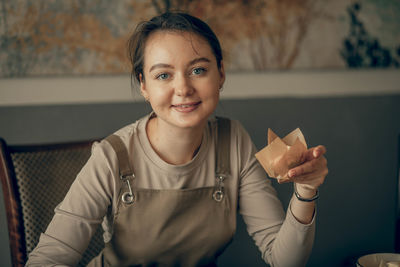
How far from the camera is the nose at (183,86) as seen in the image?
1.06 metres

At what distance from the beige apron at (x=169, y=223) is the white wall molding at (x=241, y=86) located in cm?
66

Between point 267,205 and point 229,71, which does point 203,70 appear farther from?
point 229,71

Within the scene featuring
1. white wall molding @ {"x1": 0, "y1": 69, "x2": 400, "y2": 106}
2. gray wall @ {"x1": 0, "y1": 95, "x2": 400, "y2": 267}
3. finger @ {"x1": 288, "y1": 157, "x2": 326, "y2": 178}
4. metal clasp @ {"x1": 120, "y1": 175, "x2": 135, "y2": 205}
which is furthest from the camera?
gray wall @ {"x1": 0, "y1": 95, "x2": 400, "y2": 267}

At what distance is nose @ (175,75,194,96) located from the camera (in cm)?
106

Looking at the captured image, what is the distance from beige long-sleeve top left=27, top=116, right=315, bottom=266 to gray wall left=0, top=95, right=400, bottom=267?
607 millimetres

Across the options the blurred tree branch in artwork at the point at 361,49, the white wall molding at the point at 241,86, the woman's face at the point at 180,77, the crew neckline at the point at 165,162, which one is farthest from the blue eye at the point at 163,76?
the blurred tree branch in artwork at the point at 361,49

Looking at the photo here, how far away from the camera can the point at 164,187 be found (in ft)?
3.93

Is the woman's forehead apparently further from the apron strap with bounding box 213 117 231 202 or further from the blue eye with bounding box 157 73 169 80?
the apron strap with bounding box 213 117 231 202

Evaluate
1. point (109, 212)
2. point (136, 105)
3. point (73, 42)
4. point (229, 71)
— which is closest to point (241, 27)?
point (229, 71)

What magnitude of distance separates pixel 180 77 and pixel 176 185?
1.13ft

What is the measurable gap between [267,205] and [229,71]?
0.84m

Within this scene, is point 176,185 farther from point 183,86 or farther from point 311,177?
point 311,177

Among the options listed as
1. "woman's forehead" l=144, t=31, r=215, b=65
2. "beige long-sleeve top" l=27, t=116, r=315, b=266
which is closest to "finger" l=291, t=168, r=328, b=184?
"beige long-sleeve top" l=27, t=116, r=315, b=266

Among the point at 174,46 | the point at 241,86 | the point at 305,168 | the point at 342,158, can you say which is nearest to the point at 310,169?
the point at 305,168
